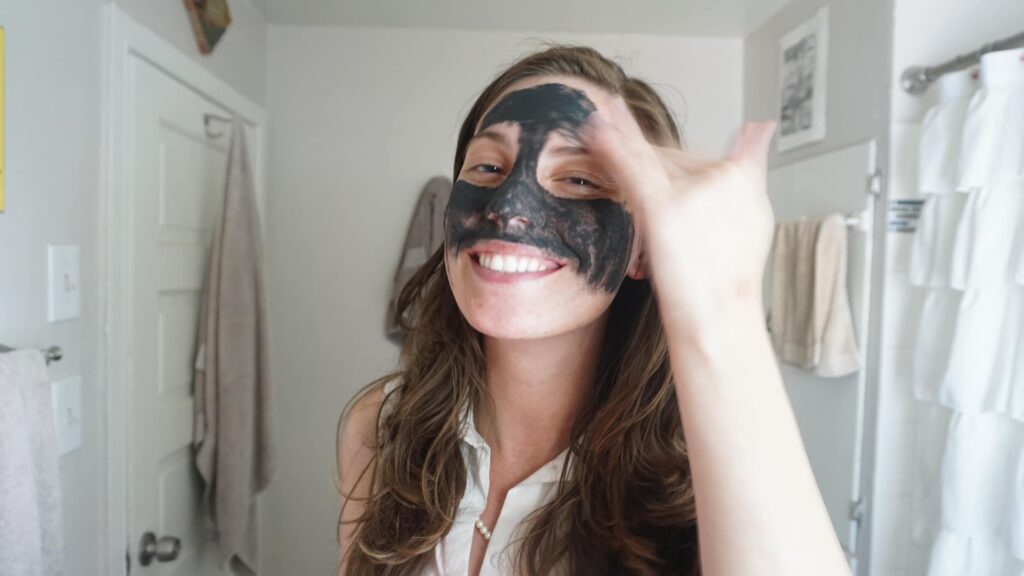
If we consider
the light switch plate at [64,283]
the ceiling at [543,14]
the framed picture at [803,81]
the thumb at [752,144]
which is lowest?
the light switch plate at [64,283]

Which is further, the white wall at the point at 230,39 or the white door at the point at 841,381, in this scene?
the white door at the point at 841,381

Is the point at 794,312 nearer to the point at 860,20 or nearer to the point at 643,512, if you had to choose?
the point at 860,20

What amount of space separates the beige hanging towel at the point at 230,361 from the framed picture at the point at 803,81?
1649mm

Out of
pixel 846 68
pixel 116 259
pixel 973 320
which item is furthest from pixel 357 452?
pixel 846 68

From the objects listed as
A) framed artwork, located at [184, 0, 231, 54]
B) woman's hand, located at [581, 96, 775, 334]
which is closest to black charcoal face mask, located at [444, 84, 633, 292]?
woman's hand, located at [581, 96, 775, 334]

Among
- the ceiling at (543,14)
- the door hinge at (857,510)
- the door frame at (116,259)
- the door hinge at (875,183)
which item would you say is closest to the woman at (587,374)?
the door frame at (116,259)

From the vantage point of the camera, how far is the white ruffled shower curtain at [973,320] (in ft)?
3.69

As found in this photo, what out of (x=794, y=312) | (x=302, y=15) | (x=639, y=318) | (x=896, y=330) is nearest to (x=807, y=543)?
(x=639, y=318)

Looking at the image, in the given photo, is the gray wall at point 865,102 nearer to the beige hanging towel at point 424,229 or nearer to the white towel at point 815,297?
the white towel at point 815,297

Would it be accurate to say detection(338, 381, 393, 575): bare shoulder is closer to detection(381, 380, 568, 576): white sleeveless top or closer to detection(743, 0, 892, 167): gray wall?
detection(381, 380, 568, 576): white sleeveless top

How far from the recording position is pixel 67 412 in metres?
1.07

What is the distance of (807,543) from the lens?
16.1 inches

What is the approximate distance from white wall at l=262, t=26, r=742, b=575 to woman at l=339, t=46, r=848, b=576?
4.34ft

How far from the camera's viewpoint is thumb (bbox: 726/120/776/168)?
476 millimetres
